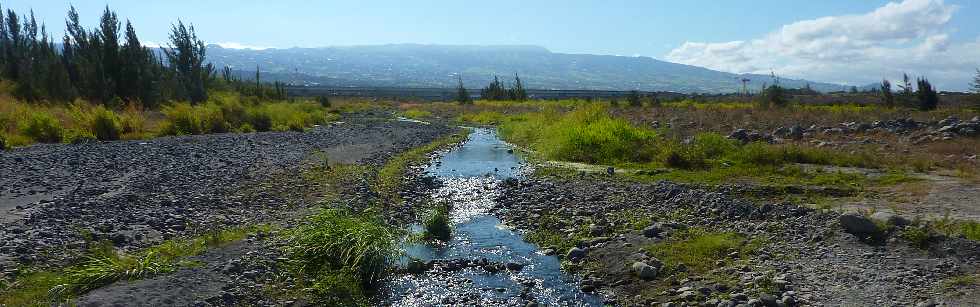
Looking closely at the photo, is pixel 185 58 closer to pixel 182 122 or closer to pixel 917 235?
pixel 182 122

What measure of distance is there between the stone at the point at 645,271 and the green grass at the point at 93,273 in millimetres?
6519

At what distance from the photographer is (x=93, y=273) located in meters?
7.59

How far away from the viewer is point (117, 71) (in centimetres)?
3981

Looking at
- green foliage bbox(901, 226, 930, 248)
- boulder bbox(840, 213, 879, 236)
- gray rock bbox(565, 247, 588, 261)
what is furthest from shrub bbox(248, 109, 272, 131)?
green foliage bbox(901, 226, 930, 248)

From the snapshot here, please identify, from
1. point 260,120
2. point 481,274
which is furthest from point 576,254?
point 260,120

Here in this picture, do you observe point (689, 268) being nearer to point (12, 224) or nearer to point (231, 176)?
point (12, 224)

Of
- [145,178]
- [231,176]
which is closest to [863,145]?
[231,176]

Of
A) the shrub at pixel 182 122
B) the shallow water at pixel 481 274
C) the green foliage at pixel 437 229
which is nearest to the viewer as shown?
the shallow water at pixel 481 274

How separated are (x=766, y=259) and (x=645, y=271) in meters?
1.82

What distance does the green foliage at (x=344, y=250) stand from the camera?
9055mm

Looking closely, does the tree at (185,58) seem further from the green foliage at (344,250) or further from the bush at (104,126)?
the green foliage at (344,250)

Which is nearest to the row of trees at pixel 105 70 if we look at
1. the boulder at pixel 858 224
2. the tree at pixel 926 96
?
the boulder at pixel 858 224

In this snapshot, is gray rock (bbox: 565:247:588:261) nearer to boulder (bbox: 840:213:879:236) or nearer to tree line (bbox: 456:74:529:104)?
boulder (bbox: 840:213:879:236)

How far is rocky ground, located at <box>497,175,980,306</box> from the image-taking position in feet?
25.0
